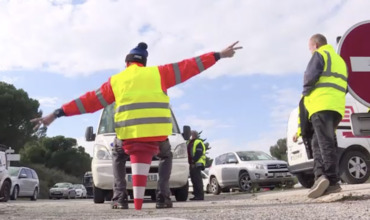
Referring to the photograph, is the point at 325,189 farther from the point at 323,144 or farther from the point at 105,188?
Answer: the point at 105,188

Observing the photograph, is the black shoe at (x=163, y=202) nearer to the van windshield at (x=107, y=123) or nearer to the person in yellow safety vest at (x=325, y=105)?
the person in yellow safety vest at (x=325, y=105)

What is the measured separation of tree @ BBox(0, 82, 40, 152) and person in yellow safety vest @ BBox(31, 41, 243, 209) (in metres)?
40.5

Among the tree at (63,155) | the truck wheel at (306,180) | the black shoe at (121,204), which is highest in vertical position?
the tree at (63,155)

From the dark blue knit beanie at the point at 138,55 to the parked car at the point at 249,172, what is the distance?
39.5 feet

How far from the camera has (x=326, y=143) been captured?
20.0 ft

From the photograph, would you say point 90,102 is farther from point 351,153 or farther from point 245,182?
point 245,182

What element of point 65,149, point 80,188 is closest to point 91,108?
point 80,188

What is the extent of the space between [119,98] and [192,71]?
2.84 feet

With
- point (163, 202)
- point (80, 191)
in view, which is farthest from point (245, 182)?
point (80, 191)

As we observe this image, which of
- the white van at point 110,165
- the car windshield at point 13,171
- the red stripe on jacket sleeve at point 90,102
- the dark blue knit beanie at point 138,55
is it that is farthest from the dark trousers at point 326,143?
the car windshield at point 13,171

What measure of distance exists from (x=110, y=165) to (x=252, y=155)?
34.7 feet

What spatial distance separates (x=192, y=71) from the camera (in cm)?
580

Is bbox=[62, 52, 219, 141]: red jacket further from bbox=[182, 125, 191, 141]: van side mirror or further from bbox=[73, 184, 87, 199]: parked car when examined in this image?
bbox=[73, 184, 87, 199]: parked car

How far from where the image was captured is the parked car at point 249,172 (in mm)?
17719
